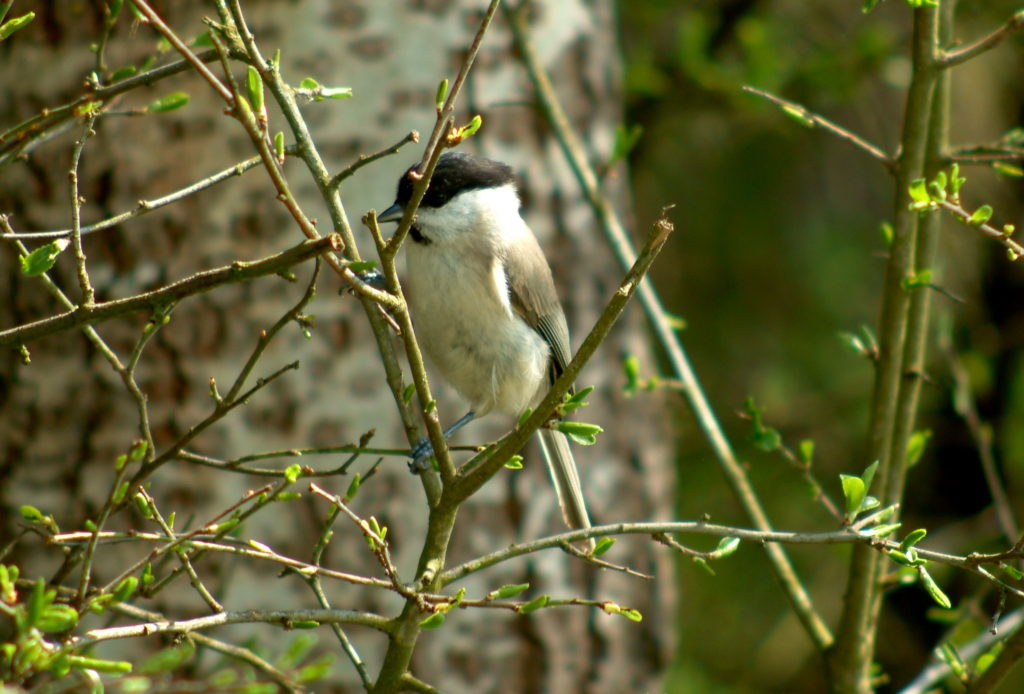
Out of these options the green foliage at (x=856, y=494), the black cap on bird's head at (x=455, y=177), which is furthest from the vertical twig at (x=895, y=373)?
the black cap on bird's head at (x=455, y=177)

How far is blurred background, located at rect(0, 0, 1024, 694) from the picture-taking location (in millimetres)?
3107

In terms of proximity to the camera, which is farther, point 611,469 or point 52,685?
point 611,469

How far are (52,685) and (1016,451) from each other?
421 centimetres

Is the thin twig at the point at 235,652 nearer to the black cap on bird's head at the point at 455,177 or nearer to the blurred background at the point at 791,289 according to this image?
the black cap on bird's head at the point at 455,177

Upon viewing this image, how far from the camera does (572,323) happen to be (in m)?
3.60

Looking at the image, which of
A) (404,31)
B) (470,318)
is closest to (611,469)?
(470,318)

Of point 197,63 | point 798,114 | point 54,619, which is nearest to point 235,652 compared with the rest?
point 54,619

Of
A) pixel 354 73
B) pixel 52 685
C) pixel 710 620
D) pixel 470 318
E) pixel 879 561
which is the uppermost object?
pixel 354 73

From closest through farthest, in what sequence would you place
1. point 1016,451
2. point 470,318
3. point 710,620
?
1. point 470,318
2. point 1016,451
3. point 710,620

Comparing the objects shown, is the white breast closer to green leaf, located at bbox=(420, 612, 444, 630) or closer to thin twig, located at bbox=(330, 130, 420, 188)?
thin twig, located at bbox=(330, 130, 420, 188)

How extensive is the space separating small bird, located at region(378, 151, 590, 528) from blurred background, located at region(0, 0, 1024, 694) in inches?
16.2

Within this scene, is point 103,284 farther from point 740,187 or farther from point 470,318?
point 740,187

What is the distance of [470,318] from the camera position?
2.75 meters

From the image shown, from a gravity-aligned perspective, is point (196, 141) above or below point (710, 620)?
above
